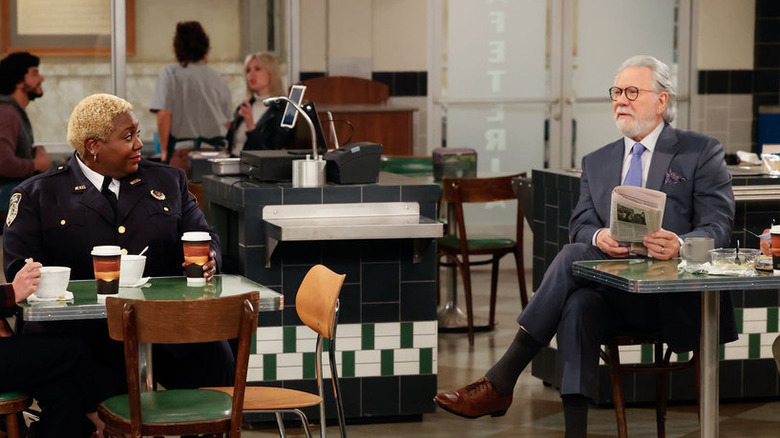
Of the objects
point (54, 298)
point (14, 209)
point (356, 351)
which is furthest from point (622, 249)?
point (14, 209)

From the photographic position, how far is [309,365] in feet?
16.4

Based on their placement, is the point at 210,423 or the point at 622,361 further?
the point at 622,361

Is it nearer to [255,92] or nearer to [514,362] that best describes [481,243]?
[255,92]

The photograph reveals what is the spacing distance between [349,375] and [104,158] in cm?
157

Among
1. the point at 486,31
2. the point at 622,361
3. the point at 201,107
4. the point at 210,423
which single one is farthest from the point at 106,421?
the point at 486,31

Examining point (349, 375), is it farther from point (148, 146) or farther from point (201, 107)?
point (148, 146)

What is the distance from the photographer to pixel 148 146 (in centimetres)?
912

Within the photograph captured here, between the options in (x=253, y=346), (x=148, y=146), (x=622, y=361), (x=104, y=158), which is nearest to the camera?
(x=104, y=158)

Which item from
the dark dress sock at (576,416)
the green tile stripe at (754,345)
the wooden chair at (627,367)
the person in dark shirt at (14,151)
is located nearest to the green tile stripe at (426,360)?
the wooden chair at (627,367)

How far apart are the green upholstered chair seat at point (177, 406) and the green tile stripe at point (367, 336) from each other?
1.54m

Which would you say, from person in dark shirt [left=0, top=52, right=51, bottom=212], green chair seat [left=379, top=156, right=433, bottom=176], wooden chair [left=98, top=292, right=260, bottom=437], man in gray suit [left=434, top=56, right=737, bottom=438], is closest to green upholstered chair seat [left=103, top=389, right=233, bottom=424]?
wooden chair [left=98, top=292, right=260, bottom=437]

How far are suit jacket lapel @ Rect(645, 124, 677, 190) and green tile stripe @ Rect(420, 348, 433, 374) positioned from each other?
1.28 meters

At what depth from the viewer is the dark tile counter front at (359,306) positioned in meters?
4.92

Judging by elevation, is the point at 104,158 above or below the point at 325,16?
below
